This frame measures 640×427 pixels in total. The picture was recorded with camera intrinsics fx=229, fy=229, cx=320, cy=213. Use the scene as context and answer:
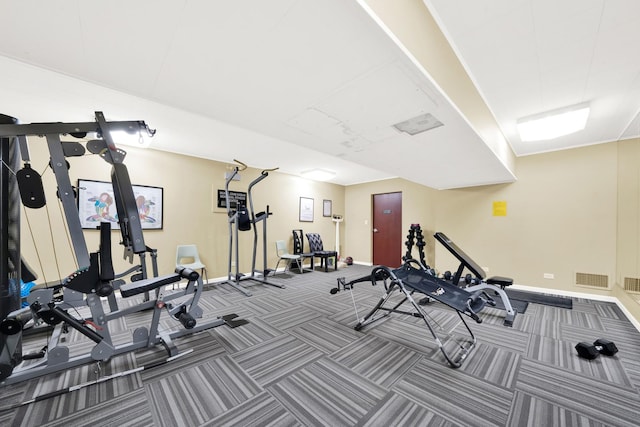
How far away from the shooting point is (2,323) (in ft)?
5.49

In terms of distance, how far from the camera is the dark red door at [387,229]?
21.2 ft

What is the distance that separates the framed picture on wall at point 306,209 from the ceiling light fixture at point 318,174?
2.10 feet

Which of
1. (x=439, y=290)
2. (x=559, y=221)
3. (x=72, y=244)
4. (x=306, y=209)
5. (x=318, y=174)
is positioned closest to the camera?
(x=72, y=244)

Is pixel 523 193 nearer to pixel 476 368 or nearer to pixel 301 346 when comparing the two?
pixel 476 368

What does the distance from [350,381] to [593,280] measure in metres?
4.81

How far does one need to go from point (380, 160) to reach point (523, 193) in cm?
328

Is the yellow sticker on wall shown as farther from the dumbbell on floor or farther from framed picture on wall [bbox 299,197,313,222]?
framed picture on wall [bbox 299,197,313,222]

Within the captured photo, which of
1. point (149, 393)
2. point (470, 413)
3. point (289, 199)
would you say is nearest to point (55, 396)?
point (149, 393)

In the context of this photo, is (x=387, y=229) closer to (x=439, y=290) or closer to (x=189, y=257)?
(x=439, y=290)

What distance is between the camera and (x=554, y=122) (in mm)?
3043

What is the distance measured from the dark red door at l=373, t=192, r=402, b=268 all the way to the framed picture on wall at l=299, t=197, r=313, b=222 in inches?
77.2

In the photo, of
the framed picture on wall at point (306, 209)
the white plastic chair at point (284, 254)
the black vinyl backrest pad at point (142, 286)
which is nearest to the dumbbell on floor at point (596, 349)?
the black vinyl backrest pad at point (142, 286)

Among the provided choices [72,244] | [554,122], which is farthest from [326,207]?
[72,244]

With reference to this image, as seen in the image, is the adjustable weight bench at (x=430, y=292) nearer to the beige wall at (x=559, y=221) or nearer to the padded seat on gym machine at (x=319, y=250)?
the beige wall at (x=559, y=221)
